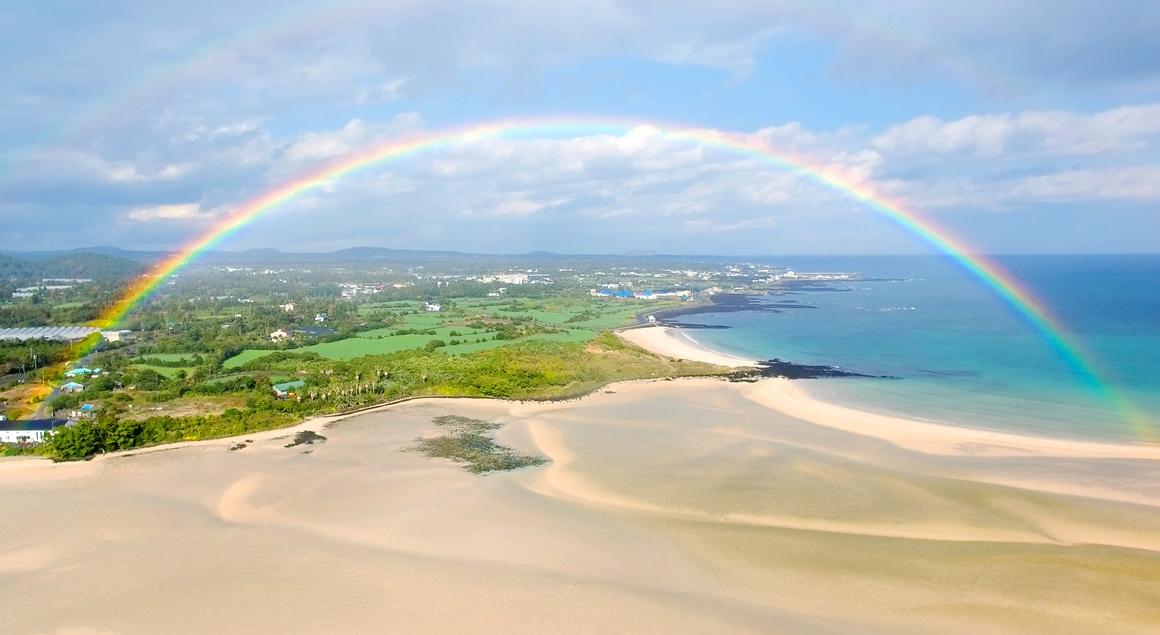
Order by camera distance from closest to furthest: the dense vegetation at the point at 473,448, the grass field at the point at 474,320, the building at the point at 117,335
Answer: the dense vegetation at the point at 473,448 < the grass field at the point at 474,320 < the building at the point at 117,335

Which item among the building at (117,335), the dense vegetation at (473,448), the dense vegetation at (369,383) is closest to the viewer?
the dense vegetation at (473,448)

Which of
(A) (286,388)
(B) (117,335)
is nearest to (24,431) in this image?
(A) (286,388)

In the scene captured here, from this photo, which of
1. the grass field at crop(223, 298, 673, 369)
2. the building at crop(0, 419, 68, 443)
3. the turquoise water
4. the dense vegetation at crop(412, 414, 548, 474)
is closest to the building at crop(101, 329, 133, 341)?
the grass field at crop(223, 298, 673, 369)

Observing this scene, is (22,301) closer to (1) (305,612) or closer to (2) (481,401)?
(2) (481,401)

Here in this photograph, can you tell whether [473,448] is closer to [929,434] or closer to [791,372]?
[929,434]

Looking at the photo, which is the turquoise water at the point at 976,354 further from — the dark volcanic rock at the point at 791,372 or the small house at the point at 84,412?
the small house at the point at 84,412

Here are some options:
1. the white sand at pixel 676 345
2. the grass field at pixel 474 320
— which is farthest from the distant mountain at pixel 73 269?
the white sand at pixel 676 345

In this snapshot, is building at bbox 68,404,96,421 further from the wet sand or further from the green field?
the green field
